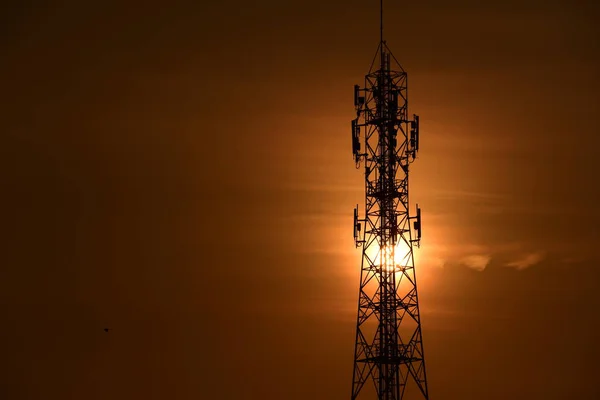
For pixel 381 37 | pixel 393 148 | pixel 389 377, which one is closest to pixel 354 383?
pixel 389 377

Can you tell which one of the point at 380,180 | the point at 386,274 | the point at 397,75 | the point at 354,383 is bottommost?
the point at 354,383

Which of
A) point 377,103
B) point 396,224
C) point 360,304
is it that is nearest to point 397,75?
point 377,103

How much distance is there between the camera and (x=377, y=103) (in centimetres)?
7056

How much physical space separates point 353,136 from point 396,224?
5.28 metres

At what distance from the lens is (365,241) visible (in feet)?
230

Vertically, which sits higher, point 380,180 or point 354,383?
point 380,180

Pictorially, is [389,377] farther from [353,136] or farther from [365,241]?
[353,136]

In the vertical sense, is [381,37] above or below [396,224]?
above

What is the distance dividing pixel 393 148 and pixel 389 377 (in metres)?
12.2

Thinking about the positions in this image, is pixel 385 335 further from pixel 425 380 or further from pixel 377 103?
pixel 377 103

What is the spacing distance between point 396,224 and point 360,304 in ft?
15.3

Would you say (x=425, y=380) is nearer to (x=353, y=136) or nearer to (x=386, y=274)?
(x=386, y=274)

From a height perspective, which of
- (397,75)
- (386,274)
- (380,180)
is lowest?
(386,274)

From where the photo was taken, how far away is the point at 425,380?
68.5 m
